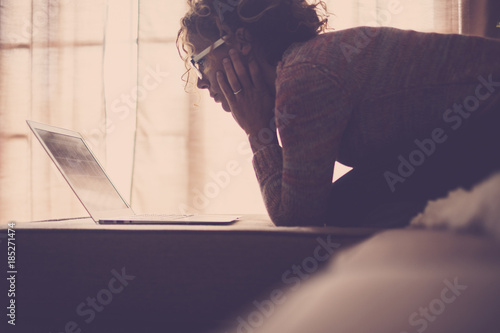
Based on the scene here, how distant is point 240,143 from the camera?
5.91 ft

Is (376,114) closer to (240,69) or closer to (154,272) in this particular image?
(240,69)

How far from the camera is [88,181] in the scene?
3.19 feet

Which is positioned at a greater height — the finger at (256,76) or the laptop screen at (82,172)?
the finger at (256,76)

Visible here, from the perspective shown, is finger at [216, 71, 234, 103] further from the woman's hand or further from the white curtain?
the white curtain

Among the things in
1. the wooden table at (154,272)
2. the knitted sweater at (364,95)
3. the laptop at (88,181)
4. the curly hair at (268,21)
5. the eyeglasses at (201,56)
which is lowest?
the wooden table at (154,272)

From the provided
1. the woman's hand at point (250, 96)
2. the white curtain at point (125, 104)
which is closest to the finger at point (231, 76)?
the woman's hand at point (250, 96)

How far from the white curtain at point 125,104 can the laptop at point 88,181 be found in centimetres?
71

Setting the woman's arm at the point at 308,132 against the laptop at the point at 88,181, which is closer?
the woman's arm at the point at 308,132

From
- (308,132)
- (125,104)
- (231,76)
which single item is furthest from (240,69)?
(125,104)

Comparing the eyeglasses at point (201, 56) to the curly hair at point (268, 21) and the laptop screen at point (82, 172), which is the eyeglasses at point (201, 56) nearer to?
the curly hair at point (268, 21)

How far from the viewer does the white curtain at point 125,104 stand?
1793 mm

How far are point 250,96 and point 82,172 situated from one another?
1.40ft

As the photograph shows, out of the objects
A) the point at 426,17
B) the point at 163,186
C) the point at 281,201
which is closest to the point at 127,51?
the point at 163,186

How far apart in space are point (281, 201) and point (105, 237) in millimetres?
291
